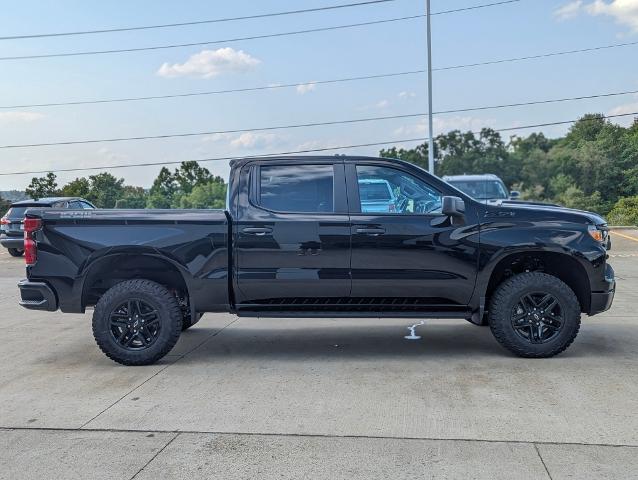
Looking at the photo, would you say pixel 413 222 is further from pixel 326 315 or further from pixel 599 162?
pixel 599 162

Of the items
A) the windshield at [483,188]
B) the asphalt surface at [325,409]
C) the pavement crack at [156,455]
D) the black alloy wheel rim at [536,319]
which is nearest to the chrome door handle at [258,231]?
the asphalt surface at [325,409]

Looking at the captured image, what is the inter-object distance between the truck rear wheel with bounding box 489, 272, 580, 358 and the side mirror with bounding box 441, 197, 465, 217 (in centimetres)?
87

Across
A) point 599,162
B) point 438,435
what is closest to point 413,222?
point 438,435

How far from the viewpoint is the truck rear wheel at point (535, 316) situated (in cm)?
584

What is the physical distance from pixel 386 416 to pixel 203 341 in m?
3.17

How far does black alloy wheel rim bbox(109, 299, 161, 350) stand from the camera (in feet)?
19.5

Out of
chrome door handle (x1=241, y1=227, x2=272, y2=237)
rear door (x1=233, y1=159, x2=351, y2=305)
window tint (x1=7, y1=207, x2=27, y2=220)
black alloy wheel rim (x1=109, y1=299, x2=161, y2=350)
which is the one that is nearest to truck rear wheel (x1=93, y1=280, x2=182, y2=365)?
black alloy wheel rim (x1=109, y1=299, x2=161, y2=350)

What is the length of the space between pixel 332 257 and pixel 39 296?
2.82 m

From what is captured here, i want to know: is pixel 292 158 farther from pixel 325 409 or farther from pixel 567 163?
pixel 567 163

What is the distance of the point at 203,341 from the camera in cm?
706

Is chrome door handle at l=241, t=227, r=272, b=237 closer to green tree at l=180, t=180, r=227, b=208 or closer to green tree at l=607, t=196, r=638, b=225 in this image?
green tree at l=180, t=180, r=227, b=208

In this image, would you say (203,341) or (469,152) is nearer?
(203,341)

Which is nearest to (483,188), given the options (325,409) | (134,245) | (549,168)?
(134,245)

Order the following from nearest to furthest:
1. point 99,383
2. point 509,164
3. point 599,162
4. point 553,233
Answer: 1. point 99,383
2. point 553,233
3. point 599,162
4. point 509,164
